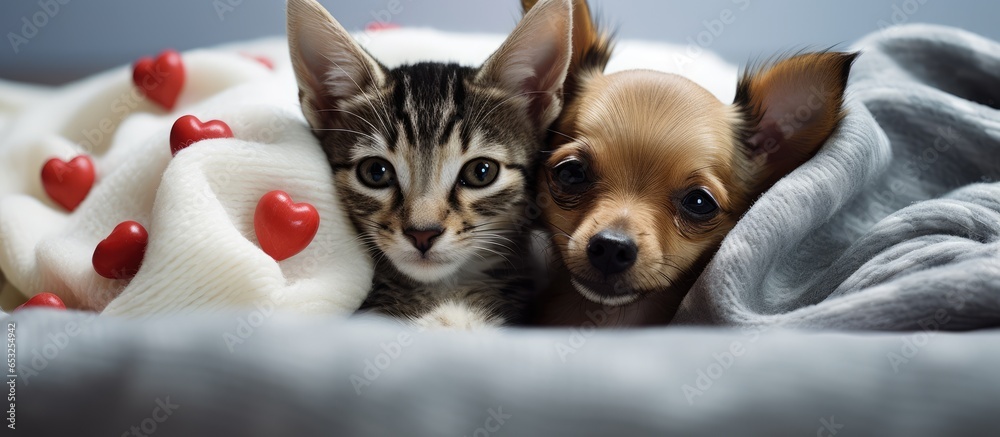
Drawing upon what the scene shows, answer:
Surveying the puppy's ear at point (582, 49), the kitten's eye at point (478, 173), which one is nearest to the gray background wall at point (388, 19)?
the puppy's ear at point (582, 49)

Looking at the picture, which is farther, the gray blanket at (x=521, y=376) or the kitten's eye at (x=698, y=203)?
the kitten's eye at (x=698, y=203)

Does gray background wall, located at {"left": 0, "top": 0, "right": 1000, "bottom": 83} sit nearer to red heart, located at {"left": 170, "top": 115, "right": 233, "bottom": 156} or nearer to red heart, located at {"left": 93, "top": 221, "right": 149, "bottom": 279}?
red heart, located at {"left": 170, "top": 115, "right": 233, "bottom": 156}

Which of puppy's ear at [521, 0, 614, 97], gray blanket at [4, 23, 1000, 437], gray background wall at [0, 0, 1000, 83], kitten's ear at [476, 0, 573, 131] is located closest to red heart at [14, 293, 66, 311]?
gray blanket at [4, 23, 1000, 437]

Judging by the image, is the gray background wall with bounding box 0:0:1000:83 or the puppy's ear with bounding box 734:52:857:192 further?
the gray background wall with bounding box 0:0:1000:83

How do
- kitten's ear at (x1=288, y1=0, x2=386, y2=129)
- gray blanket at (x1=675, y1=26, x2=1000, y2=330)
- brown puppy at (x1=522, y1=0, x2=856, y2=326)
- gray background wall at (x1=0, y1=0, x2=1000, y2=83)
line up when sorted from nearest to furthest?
gray blanket at (x1=675, y1=26, x2=1000, y2=330) → brown puppy at (x1=522, y1=0, x2=856, y2=326) → kitten's ear at (x1=288, y1=0, x2=386, y2=129) → gray background wall at (x1=0, y1=0, x2=1000, y2=83)

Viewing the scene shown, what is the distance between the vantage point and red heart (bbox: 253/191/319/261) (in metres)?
1.17

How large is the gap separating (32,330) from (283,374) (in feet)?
1.16

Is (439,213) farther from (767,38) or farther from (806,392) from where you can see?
A: (767,38)

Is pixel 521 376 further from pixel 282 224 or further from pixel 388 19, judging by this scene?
pixel 388 19

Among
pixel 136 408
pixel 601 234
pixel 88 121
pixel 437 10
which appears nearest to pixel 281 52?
pixel 88 121

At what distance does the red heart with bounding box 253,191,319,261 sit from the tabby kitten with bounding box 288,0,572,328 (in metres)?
0.15

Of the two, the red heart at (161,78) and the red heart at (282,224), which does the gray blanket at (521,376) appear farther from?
the red heart at (161,78)

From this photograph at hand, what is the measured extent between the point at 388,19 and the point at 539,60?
1.42 metres

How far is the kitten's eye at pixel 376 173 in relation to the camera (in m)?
1.35
